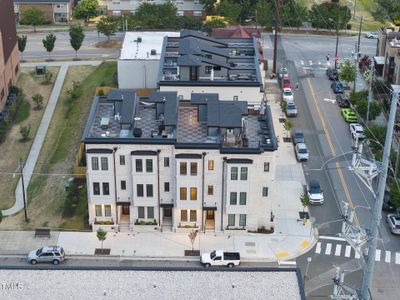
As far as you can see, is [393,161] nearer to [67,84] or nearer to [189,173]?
[189,173]

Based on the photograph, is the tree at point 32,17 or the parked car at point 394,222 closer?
the parked car at point 394,222

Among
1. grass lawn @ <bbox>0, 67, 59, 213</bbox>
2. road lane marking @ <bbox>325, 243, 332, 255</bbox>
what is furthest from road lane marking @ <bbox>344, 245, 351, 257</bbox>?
grass lawn @ <bbox>0, 67, 59, 213</bbox>

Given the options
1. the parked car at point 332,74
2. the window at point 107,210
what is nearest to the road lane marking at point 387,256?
the window at point 107,210

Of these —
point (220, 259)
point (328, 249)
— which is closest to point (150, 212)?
point (220, 259)

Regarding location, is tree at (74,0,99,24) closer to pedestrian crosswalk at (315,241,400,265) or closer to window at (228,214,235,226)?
window at (228,214,235,226)

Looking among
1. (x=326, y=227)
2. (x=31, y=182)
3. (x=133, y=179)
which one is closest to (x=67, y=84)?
(x=31, y=182)

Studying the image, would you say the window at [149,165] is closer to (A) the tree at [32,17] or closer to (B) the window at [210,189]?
(B) the window at [210,189]
